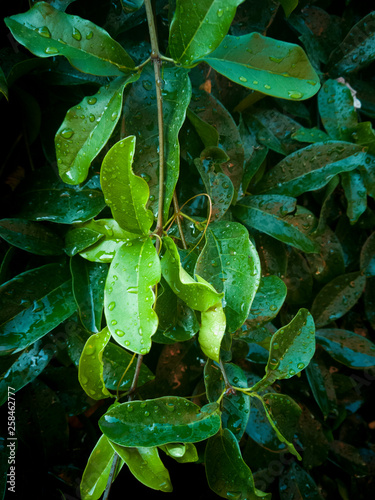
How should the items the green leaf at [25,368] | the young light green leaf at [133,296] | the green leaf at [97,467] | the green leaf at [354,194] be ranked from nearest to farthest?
the young light green leaf at [133,296]
the green leaf at [97,467]
the green leaf at [25,368]
the green leaf at [354,194]

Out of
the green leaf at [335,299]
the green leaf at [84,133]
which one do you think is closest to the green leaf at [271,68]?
the green leaf at [84,133]

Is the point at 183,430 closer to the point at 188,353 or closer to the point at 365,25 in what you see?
the point at 188,353

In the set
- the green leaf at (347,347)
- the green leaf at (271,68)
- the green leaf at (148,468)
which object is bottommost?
the green leaf at (347,347)

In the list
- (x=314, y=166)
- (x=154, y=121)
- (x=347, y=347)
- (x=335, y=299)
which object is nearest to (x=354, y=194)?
(x=314, y=166)

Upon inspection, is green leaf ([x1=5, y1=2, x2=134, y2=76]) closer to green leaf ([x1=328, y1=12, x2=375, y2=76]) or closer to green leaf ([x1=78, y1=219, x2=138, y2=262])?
green leaf ([x1=78, y1=219, x2=138, y2=262])

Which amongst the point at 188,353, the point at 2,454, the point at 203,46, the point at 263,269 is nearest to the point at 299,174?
the point at 263,269

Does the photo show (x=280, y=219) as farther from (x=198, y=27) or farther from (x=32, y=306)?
(x=32, y=306)

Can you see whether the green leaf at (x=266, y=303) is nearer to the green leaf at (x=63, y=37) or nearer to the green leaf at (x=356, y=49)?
the green leaf at (x=63, y=37)

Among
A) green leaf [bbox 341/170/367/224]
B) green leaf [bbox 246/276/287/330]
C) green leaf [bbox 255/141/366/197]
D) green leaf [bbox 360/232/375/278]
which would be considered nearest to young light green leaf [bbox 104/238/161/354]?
green leaf [bbox 246/276/287/330]
